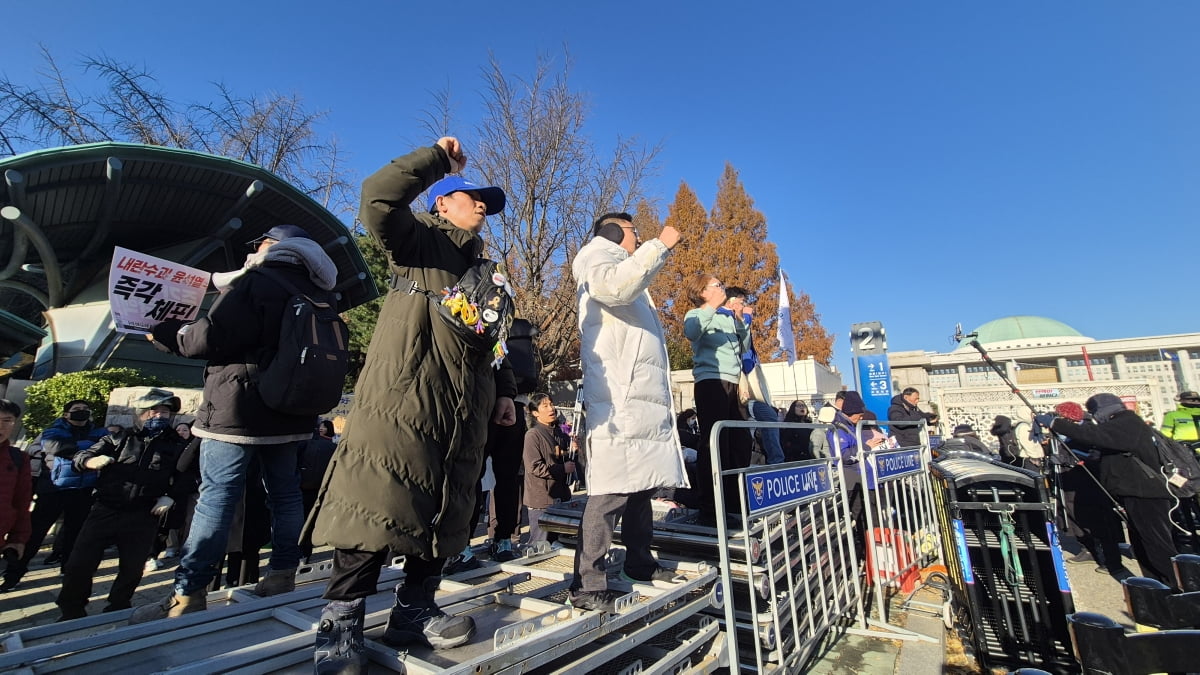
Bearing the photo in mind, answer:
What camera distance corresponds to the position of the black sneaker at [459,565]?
290 cm

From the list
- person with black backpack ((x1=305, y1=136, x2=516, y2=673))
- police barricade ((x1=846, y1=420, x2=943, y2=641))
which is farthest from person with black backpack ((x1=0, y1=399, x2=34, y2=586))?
police barricade ((x1=846, y1=420, x2=943, y2=641))

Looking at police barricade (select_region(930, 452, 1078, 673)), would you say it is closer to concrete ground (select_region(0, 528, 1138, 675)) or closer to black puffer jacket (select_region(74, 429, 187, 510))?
concrete ground (select_region(0, 528, 1138, 675))

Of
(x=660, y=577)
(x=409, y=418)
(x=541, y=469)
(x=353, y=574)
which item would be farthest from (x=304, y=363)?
(x=541, y=469)

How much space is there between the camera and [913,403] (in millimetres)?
9352

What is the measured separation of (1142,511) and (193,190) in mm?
15829

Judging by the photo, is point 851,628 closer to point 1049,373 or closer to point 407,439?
point 407,439

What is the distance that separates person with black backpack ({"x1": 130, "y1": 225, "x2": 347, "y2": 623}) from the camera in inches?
94.4

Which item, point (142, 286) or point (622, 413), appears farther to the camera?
point (142, 286)

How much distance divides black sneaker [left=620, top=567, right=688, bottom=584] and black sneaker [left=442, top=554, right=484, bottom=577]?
2.82 ft

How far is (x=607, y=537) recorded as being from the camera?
2.49 metres

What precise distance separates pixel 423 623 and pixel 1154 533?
749cm

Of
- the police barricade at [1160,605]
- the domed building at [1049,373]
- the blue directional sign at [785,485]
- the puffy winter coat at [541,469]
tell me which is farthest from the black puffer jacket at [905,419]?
the police barricade at [1160,605]

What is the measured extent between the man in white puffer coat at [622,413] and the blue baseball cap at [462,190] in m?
0.53

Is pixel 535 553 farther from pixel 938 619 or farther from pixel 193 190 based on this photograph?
pixel 193 190
